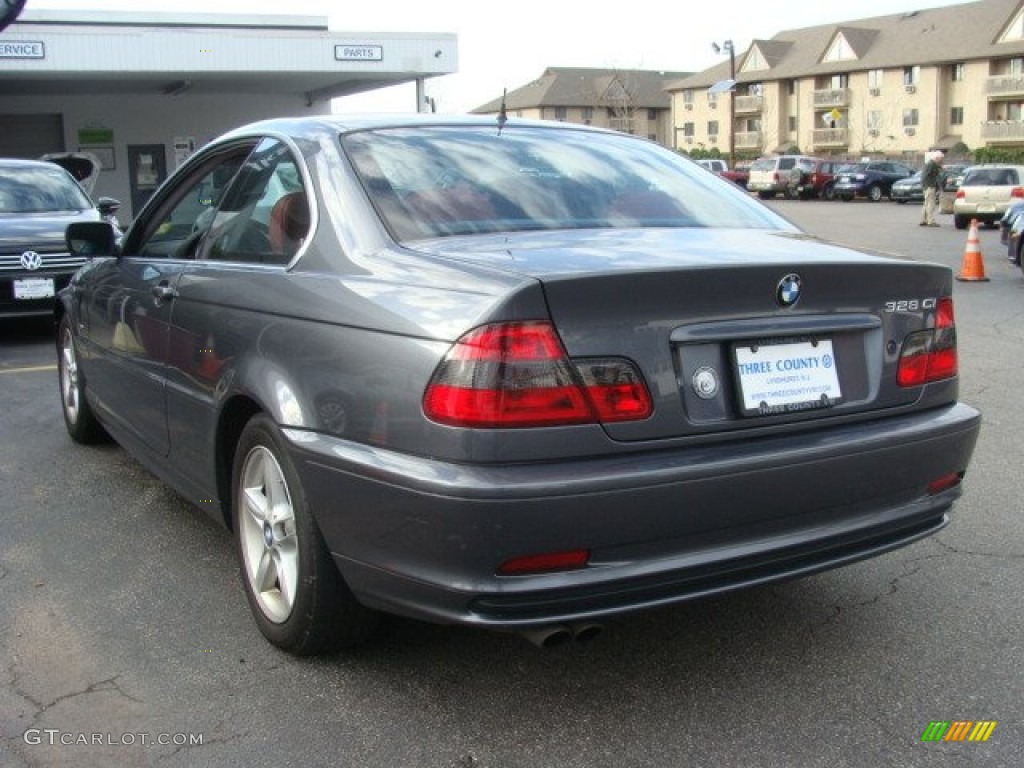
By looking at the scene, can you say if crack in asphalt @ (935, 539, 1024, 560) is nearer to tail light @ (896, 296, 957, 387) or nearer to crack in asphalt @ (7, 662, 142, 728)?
tail light @ (896, 296, 957, 387)

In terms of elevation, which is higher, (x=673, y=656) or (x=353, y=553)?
(x=353, y=553)

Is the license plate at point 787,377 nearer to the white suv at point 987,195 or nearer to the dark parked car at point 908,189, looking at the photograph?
the white suv at point 987,195

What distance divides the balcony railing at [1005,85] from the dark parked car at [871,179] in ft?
86.4

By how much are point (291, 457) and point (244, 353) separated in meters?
0.49

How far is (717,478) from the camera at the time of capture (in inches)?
105

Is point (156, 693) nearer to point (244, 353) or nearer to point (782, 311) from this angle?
point (244, 353)

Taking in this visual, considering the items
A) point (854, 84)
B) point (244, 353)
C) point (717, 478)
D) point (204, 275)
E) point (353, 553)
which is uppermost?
point (854, 84)

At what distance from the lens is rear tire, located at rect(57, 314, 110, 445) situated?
5.60m

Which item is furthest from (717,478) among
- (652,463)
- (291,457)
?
(291,457)

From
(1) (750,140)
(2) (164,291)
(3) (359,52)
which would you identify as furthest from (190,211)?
(1) (750,140)

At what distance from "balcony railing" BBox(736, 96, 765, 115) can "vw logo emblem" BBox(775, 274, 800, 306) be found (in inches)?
3280

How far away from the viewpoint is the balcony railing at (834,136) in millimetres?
76188

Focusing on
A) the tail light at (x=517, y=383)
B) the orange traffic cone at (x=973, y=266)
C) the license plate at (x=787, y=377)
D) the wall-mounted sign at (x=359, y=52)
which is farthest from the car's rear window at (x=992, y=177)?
the tail light at (x=517, y=383)

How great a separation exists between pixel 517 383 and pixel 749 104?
84461 millimetres
